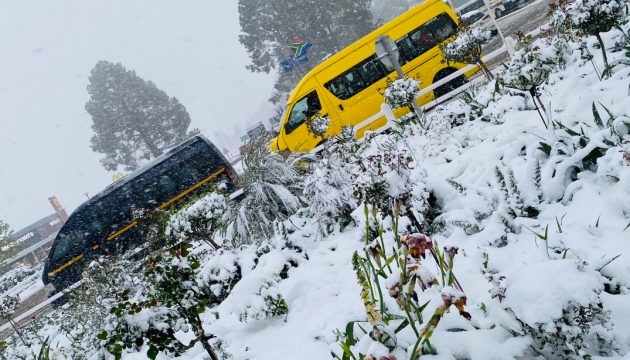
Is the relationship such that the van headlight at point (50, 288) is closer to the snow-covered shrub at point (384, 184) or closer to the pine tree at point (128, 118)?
the snow-covered shrub at point (384, 184)

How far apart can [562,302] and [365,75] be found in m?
8.45

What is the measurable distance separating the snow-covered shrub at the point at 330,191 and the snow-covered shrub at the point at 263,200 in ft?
3.01

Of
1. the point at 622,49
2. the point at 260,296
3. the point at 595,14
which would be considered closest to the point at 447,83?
the point at 622,49

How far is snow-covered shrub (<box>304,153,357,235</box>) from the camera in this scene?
4.06m

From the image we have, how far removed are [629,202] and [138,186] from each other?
11176 millimetres

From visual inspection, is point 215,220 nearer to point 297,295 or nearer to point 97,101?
point 297,295

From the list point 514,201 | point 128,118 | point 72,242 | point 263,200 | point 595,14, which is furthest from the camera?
point 128,118

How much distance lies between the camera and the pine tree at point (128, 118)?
33.1m

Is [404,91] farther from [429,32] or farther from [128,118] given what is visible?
[128,118]

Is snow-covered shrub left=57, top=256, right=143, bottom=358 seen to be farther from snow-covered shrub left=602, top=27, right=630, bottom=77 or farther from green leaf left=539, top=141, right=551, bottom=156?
snow-covered shrub left=602, top=27, right=630, bottom=77

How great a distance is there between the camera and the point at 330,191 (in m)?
4.09

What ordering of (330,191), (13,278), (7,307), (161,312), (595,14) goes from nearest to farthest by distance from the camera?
(161,312) → (595,14) → (330,191) → (7,307) → (13,278)

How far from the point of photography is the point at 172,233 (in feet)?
15.6

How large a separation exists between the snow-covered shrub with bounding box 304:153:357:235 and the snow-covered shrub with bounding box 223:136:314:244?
92 centimetres
